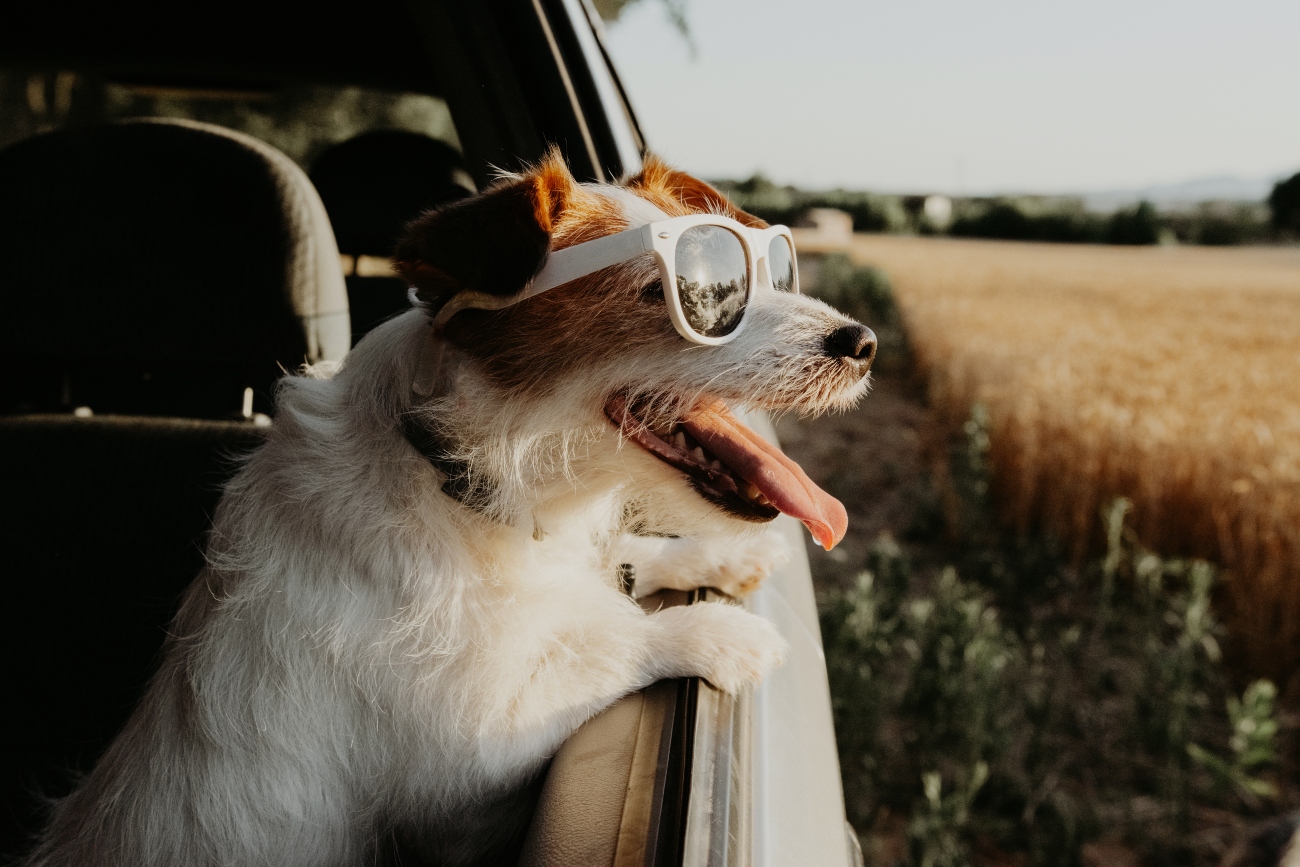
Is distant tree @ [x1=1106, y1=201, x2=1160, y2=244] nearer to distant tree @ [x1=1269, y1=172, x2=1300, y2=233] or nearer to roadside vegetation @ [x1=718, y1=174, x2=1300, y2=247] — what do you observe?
roadside vegetation @ [x1=718, y1=174, x2=1300, y2=247]

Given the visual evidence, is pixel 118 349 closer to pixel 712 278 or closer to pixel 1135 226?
pixel 712 278

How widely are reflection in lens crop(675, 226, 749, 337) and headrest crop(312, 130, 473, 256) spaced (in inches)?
71.8

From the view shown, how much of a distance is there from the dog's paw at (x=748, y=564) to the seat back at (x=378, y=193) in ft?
5.81

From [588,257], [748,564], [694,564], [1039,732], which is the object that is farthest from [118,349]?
[1039,732]

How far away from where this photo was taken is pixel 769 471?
1.59 m

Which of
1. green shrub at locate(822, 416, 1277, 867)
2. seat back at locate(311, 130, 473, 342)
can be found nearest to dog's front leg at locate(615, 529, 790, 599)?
seat back at locate(311, 130, 473, 342)

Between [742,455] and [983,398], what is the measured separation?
8.26 m

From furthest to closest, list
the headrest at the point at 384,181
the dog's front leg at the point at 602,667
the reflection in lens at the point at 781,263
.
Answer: the headrest at the point at 384,181, the reflection in lens at the point at 781,263, the dog's front leg at the point at 602,667

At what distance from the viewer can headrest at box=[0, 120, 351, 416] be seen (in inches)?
85.9

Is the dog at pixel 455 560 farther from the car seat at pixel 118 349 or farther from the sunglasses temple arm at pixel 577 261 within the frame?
the car seat at pixel 118 349

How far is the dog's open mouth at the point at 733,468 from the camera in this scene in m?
1.57

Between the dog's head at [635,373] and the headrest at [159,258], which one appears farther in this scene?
the headrest at [159,258]

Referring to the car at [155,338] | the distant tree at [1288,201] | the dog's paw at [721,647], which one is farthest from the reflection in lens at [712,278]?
the distant tree at [1288,201]

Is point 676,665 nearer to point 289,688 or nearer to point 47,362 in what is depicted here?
point 289,688
